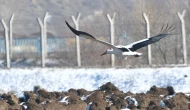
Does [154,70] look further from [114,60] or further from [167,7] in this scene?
[167,7]

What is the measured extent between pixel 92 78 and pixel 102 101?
25.8 feet

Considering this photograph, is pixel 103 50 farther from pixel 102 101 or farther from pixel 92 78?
pixel 102 101

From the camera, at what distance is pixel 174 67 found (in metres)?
27.3

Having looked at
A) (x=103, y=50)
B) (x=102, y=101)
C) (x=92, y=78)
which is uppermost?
(x=103, y=50)

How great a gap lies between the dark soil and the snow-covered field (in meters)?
4.54

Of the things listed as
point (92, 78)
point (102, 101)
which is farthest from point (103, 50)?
point (102, 101)

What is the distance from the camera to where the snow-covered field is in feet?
84.3

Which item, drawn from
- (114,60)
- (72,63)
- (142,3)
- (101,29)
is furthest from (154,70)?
(142,3)

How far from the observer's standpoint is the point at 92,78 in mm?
26469

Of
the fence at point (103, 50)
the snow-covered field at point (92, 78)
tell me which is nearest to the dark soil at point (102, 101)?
the snow-covered field at point (92, 78)

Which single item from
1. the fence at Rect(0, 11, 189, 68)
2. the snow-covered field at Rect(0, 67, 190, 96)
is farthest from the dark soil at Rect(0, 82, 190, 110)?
the fence at Rect(0, 11, 189, 68)

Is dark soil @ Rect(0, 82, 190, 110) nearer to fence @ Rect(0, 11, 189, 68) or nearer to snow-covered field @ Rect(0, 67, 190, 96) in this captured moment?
snow-covered field @ Rect(0, 67, 190, 96)

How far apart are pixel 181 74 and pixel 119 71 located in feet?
6.58

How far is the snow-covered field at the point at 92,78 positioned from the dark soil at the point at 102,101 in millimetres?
4536
